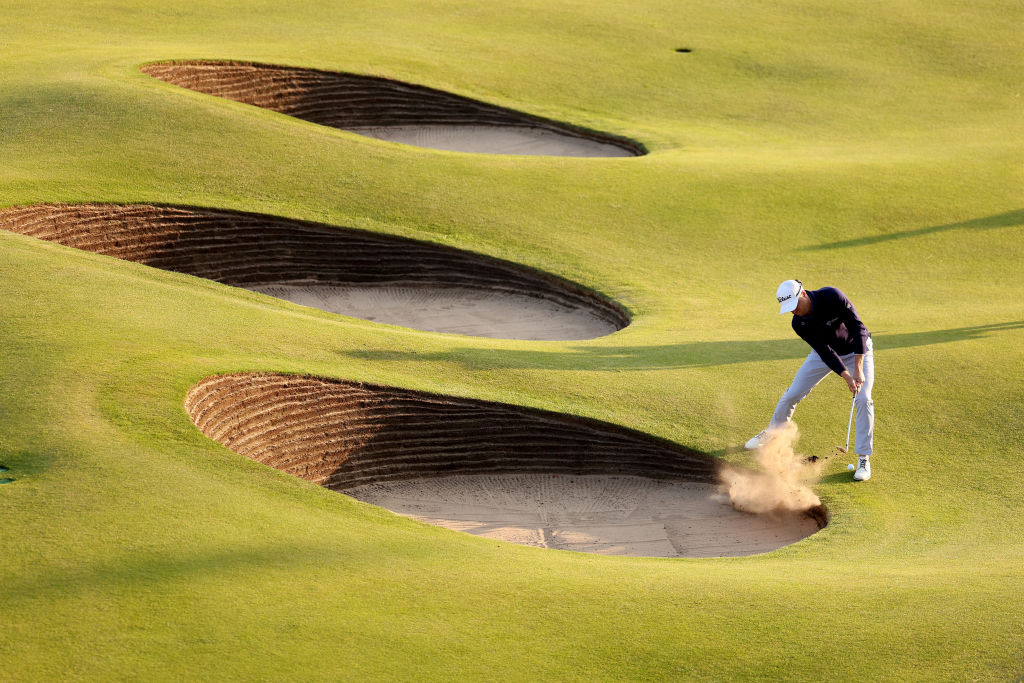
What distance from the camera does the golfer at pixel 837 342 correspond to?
11.2 m

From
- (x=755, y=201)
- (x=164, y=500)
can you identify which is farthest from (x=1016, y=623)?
(x=755, y=201)

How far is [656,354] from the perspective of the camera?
14.8 meters

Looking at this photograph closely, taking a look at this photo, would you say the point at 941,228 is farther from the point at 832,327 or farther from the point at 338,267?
the point at 338,267

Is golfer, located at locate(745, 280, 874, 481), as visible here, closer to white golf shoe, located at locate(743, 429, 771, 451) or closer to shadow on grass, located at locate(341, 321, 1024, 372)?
white golf shoe, located at locate(743, 429, 771, 451)

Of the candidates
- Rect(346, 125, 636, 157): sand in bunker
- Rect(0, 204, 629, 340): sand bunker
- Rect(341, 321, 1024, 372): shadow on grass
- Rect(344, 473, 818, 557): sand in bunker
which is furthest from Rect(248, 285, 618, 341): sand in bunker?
Rect(346, 125, 636, 157): sand in bunker

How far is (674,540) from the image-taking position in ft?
37.9

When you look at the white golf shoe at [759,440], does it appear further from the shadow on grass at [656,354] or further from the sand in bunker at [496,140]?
the sand in bunker at [496,140]

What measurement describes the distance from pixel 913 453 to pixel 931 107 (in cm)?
1910

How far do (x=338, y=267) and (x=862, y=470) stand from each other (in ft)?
33.4

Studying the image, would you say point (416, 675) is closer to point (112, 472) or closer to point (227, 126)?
point (112, 472)

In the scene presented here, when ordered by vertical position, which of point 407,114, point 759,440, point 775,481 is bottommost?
point 775,481

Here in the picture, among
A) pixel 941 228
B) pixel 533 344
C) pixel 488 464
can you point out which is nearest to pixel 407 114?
pixel 941 228

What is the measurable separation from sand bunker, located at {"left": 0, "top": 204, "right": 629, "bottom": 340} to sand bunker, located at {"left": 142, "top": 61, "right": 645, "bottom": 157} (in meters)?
7.16

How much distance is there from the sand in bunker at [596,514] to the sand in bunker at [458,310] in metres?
4.98
